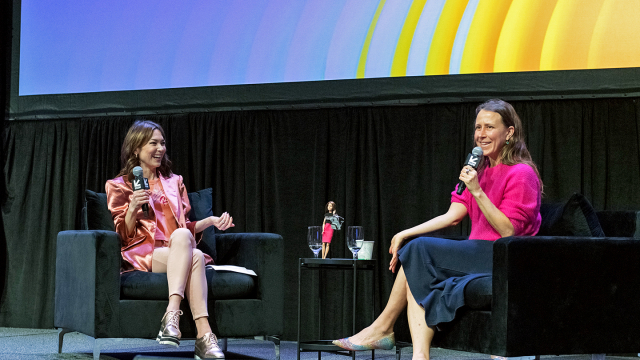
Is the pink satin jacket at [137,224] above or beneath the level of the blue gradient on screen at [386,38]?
beneath

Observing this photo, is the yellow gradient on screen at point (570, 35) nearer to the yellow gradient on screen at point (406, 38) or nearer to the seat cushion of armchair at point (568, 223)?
the yellow gradient on screen at point (406, 38)

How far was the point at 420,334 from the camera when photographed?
2.64 meters

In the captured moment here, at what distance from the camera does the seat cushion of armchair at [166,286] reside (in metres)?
3.23

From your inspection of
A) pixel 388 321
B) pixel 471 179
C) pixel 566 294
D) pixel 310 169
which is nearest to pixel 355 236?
pixel 388 321

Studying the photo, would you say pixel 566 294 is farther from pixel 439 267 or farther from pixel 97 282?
pixel 97 282

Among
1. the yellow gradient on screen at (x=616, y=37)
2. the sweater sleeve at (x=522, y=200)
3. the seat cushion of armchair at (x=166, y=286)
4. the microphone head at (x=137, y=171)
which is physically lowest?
the seat cushion of armchair at (x=166, y=286)

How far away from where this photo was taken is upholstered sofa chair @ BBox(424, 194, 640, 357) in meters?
2.40

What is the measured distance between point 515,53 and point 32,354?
311 centimetres

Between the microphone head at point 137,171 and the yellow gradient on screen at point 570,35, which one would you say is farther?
the yellow gradient on screen at point 570,35

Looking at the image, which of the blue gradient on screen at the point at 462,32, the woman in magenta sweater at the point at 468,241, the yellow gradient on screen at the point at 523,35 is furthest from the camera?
the blue gradient on screen at the point at 462,32

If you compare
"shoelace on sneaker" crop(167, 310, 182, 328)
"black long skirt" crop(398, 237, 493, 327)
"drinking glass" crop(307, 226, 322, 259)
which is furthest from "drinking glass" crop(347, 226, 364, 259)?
"shoelace on sneaker" crop(167, 310, 182, 328)

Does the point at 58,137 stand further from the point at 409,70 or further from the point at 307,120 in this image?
the point at 409,70

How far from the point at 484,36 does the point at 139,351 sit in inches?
105

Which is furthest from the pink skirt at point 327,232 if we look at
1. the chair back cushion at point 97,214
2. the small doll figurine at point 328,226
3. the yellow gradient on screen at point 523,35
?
the yellow gradient on screen at point 523,35
